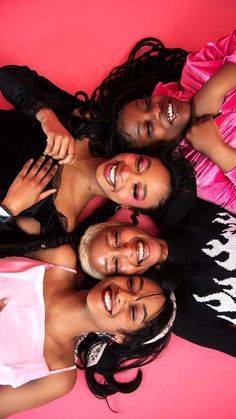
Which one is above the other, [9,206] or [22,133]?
[22,133]

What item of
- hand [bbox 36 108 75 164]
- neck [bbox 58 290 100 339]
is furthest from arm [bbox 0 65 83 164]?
neck [bbox 58 290 100 339]

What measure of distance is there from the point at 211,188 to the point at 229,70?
388 mm

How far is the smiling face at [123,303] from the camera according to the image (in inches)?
52.3

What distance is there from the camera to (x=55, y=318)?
1510 millimetres

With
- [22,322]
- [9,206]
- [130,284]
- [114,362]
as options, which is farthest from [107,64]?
[114,362]

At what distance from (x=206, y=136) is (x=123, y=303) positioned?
57 cm

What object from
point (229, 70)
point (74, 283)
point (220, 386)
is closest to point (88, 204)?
point (74, 283)

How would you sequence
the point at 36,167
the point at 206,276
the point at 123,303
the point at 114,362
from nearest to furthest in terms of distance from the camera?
1. the point at 123,303
2. the point at 36,167
3. the point at 206,276
4. the point at 114,362

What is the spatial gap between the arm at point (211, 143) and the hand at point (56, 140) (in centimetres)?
38

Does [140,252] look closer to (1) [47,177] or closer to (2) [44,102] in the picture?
(1) [47,177]

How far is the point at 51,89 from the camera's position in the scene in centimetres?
156

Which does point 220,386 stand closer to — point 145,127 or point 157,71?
point 145,127

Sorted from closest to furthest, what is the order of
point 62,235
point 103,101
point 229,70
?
1. point 229,70
2. point 62,235
3. point 103,101

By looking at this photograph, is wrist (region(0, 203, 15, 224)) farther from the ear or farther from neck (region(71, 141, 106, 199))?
the ear
